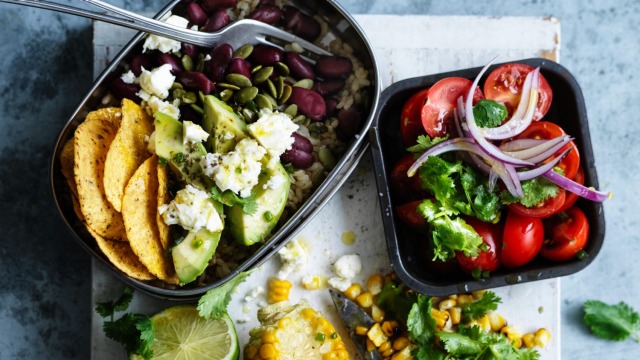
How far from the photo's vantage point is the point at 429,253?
8.60 feet

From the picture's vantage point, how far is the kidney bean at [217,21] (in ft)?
8.36

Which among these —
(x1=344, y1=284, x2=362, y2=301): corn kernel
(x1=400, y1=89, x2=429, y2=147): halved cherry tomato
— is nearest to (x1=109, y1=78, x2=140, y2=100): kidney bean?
(x1=400, y1=89, x2=429, y2=147): halved cherry tomato

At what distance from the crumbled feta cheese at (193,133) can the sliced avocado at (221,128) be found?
1.7 inches

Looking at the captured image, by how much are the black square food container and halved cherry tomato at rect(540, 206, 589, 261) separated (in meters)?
0.03

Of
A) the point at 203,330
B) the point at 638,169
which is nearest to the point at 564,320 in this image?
the point at 638,169

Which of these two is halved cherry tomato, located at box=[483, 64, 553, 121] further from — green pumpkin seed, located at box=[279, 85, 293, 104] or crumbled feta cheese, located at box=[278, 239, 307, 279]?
crumbled feta cheese, located at box=[278, 239, 307, 279]

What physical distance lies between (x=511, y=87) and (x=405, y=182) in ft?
1.65

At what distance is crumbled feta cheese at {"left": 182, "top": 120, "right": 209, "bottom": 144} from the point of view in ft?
7.71

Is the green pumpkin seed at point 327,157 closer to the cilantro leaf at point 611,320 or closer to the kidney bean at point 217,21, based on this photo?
the kidney bean at point 217,21

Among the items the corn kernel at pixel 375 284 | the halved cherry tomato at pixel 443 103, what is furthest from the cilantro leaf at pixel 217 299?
the halved cherry tomato at pixel 443 103

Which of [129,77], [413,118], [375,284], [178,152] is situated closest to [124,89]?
[129,77]

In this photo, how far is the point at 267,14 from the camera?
8.52 feet

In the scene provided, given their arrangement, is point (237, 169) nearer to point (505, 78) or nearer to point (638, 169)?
point (505, 78)

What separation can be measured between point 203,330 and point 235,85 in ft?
2.84
